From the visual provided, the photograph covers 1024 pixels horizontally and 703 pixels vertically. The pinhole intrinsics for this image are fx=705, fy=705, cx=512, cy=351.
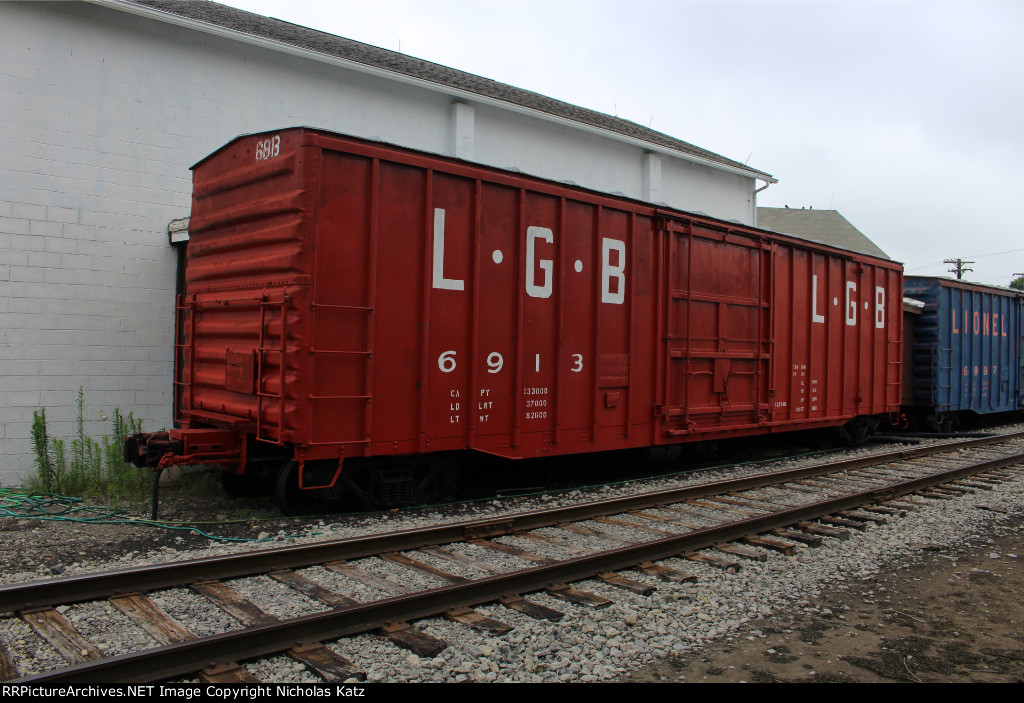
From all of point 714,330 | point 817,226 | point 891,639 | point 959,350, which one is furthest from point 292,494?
point 817,226

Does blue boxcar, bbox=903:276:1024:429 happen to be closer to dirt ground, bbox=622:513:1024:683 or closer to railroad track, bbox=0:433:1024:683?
railroad track, bbox=0:433:1024:683

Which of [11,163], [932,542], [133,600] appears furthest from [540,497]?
[11,163]

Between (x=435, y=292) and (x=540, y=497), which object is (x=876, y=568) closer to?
(x=540, y=497)

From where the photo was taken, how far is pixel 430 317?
702 cm

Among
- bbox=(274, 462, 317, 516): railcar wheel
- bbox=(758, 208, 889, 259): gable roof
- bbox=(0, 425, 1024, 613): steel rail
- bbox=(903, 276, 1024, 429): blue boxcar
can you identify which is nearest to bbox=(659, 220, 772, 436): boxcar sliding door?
bbox=(0, 425, 1024, 613): steel rail

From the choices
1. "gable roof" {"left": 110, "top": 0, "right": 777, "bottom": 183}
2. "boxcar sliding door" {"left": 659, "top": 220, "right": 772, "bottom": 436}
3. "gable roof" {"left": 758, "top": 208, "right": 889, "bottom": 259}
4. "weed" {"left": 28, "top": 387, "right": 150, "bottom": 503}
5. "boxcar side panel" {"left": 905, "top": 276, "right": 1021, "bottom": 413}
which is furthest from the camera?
"gable roof" {"left": 758, "top": 208, "right": 889, "bottom": 259}

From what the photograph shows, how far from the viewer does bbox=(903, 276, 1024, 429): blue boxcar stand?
15.7 metres

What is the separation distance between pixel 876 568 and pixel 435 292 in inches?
181

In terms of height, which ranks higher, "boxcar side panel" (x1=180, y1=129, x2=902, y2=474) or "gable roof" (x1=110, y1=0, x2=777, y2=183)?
"gable roof" (x1=110, y1=0, x2=777, y2=183)

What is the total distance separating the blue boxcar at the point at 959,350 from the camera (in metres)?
15.7

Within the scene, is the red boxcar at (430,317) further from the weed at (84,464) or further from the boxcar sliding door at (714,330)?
the weed at (84,464)

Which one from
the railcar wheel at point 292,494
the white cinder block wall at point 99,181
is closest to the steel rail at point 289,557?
the railcar wheel at point 292,494

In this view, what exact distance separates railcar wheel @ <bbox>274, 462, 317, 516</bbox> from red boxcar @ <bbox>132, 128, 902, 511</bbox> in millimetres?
85

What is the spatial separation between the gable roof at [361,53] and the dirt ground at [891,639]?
34.0 ft
